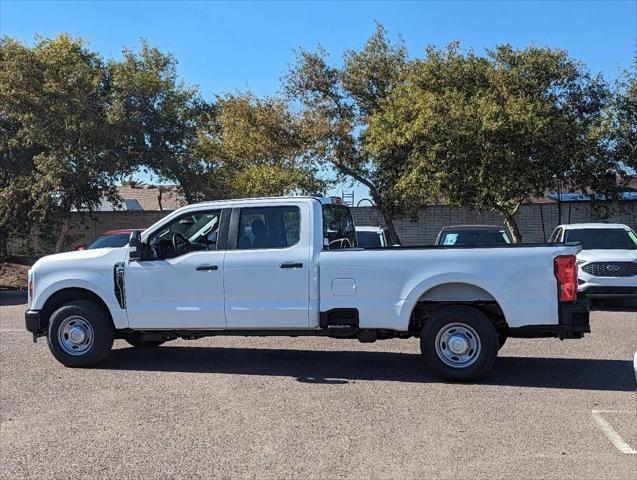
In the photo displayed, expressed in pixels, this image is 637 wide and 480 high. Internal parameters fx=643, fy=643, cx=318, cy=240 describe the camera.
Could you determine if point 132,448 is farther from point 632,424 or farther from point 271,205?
point 632,424

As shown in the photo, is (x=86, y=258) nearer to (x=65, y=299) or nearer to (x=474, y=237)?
(x=65, y=299)

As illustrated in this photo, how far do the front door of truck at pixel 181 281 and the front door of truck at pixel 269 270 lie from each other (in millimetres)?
170

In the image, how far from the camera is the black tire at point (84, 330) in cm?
763

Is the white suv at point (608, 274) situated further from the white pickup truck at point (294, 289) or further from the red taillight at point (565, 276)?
the red taillight at point (565, 276)

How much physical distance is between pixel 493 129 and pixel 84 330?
12254mm

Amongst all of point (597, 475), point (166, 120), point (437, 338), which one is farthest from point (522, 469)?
point (166, 120)

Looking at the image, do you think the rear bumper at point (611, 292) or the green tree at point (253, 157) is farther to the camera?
the green tree at point (253, 157)

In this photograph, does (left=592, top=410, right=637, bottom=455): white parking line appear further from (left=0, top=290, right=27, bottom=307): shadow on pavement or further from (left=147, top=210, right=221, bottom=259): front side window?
(left=0, top=290, right=27, bottom=307): shadow on pavement

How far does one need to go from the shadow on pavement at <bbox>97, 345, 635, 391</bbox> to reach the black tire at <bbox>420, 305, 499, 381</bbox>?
22cm

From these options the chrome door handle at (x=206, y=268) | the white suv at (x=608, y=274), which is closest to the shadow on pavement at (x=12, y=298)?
the chrome door handle at (x=206, y=268)

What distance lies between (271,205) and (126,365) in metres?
2.72

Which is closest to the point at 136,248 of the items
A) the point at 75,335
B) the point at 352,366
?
the point at 75,335

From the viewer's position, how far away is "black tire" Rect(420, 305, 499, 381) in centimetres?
672

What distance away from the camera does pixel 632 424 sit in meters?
5.37
